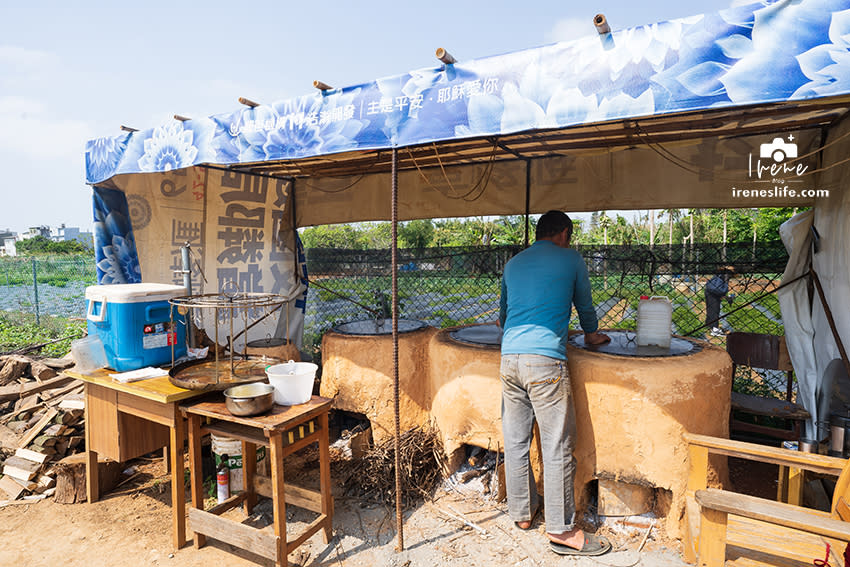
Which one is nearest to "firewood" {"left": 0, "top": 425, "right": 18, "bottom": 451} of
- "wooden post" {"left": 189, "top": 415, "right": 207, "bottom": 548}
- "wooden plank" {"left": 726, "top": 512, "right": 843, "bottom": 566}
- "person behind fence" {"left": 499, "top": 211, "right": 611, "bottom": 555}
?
"wooden post" {"left": 189, "top": 415, "right": 207, "bottom": 548}

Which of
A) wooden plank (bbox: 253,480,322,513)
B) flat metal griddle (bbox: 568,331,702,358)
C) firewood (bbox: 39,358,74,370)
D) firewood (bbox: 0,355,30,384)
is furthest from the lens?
firewood (bbox: 39,358,74,370)

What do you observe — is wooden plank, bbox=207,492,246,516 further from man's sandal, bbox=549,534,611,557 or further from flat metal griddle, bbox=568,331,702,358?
flat metal griddle, bbox=568,331,702,358

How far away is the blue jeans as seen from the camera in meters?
2.92

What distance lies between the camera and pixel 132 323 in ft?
11.0

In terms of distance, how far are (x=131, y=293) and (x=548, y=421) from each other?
9.74 ft

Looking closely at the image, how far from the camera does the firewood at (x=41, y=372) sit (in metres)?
5.16

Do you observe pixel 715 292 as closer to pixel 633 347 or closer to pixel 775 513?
pixel 633 347

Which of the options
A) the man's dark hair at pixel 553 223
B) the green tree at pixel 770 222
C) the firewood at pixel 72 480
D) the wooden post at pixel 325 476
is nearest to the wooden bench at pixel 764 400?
the man's dark hair at pixel 553 223

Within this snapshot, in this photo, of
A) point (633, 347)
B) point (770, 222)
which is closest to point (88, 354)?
point (633, 347)

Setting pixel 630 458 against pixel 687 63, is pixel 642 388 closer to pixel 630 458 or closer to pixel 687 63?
pixel 630 458

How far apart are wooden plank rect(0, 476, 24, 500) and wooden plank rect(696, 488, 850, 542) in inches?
192

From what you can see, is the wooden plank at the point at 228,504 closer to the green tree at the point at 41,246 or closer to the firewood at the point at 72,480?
the firewood at the point at 72,480

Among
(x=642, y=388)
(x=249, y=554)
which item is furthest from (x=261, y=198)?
(x=642, y=388)

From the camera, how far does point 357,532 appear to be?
3.27 metres
